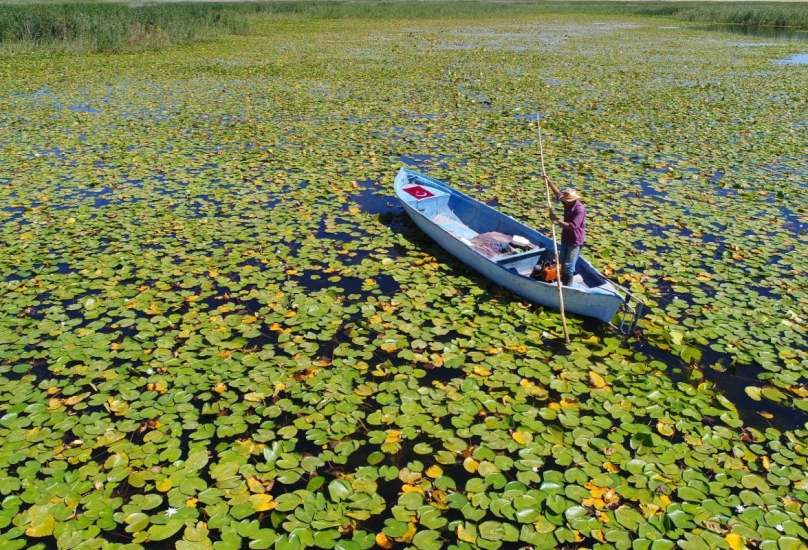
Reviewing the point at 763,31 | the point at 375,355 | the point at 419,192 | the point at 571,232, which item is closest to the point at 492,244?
the point at 571,232

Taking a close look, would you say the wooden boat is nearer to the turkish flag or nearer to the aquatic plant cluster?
the turkish flag

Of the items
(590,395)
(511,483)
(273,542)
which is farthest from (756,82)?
(273,542)

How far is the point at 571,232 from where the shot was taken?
5.67 meters

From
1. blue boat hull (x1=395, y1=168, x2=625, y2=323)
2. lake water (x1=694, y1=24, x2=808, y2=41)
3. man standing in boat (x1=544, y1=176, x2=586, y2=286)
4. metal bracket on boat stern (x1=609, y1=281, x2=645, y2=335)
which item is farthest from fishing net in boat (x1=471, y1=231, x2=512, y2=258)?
lake water (x1=694, y1=24, x2=808, y2=41)

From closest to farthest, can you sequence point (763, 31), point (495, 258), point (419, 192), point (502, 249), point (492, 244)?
point (495, 258) < point (502, 249) < point (492, 244) < point (419, 192) < point (763, 31)

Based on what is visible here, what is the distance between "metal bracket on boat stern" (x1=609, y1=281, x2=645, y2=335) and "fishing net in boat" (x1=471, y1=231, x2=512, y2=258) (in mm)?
1585

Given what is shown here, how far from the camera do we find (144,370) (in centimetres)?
477

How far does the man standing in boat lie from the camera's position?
222 inches

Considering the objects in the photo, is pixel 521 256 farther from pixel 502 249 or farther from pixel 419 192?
pixel 419 192

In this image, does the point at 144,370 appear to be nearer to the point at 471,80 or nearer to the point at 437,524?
the point at 437,524

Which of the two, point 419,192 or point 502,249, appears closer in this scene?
point 502,249

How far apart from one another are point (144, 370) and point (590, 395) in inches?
161

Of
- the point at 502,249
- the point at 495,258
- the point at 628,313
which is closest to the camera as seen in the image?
the point at 628,313

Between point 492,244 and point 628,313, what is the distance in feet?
6.46
